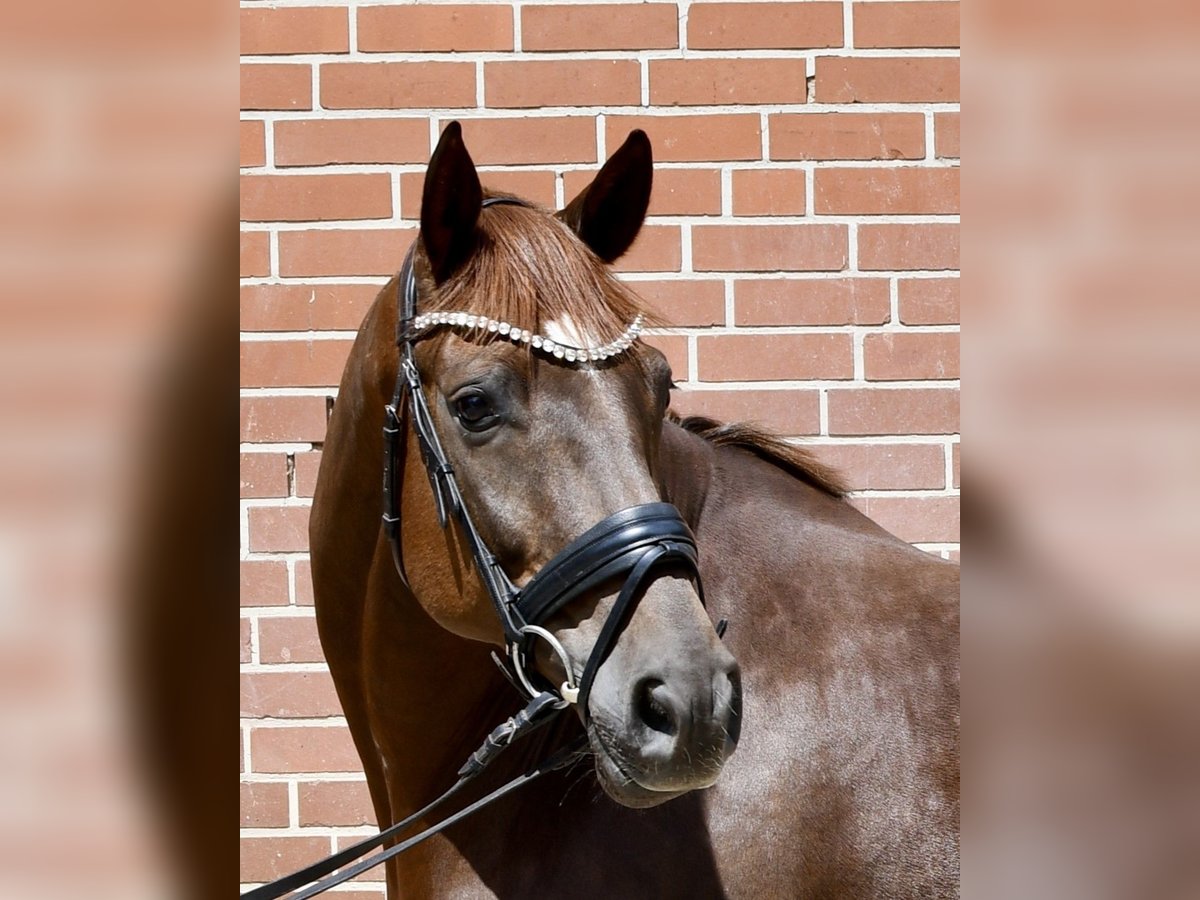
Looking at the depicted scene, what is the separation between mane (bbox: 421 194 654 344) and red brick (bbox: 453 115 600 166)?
3.29ft

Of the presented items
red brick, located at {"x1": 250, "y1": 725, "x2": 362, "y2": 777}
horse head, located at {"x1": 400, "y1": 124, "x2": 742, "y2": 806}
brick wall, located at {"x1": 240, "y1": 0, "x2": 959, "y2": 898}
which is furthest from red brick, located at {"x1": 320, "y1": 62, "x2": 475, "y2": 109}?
red brick, located at {"x1": 250, "y1": 725, "x2": 362, "y2": 777}

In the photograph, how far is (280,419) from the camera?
2.62m

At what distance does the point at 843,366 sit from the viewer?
2631mm

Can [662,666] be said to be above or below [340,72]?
below

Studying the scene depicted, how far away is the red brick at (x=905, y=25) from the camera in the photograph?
2.62 metres

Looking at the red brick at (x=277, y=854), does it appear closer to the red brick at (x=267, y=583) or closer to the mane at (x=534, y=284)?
the red brick at (x=267, y=583)

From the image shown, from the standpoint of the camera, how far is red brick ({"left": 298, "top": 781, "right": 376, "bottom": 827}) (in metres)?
2.62

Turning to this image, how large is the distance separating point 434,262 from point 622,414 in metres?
0.39

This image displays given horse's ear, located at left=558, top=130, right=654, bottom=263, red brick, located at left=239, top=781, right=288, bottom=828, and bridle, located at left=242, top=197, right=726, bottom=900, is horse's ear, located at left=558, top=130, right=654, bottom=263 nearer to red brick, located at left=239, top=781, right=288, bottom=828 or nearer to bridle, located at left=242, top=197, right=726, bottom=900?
bridle, located at left=242, top=197, right=726, bottom=900

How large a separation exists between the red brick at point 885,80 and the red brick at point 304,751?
1994mm
